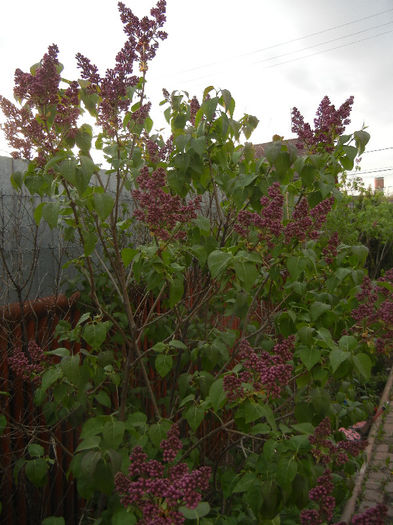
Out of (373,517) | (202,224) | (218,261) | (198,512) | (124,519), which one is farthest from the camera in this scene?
(202,224)

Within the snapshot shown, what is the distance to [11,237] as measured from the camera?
2.58 metres

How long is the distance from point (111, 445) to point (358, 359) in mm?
1059

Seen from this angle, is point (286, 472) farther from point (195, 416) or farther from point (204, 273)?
point (204, 273)

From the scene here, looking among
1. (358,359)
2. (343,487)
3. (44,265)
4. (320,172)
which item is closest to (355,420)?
(343,487)

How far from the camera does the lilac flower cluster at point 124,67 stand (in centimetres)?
187

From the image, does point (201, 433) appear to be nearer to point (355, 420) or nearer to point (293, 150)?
point (355, 420)

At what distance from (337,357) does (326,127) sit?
1.17 metres

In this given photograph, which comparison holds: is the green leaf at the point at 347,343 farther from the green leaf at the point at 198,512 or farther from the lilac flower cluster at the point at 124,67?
the lilac flower cluster at the point at 124,67

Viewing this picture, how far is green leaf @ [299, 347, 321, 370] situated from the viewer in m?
1.90

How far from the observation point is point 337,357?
1795 mm

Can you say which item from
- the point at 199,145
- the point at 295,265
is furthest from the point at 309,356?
the point at 199,145

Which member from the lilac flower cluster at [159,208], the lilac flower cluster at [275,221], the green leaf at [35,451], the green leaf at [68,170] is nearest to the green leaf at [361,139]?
the lilac flower cluster at [275,221]

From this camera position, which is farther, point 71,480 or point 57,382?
point 71,480

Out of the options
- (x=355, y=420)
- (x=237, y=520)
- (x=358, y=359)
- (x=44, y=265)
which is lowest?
(x=237, y=520)
